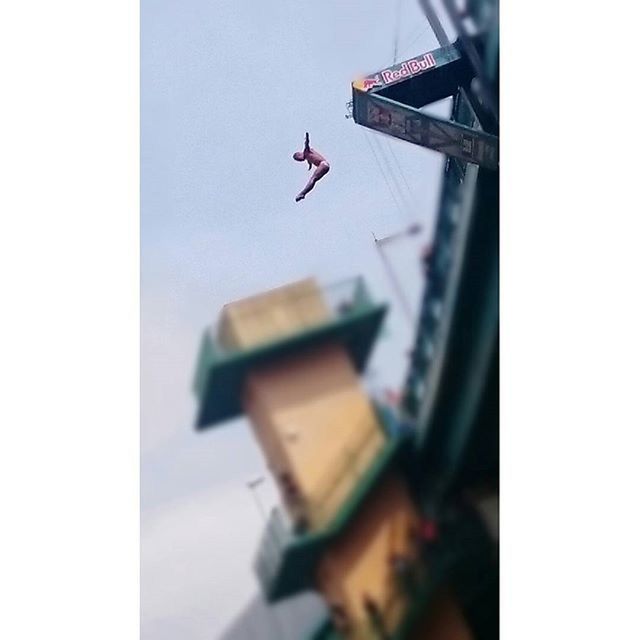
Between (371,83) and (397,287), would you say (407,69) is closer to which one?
(371,83)

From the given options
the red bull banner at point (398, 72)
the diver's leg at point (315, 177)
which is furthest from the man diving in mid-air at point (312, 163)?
the red bull banner at point (398, 72)

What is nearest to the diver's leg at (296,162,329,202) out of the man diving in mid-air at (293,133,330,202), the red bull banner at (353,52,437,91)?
the man diving in mid-air at (293,133,330,202)

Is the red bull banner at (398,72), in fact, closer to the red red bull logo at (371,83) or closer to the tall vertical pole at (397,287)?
the red red bull logo at (371,83)

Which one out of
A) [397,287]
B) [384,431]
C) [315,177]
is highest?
[315,177]

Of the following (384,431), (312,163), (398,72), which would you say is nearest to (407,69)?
(398,72)

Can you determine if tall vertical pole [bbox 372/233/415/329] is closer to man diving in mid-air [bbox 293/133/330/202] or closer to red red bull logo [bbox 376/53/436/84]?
man diving in mid-air [bbox 293/133/330/202]
